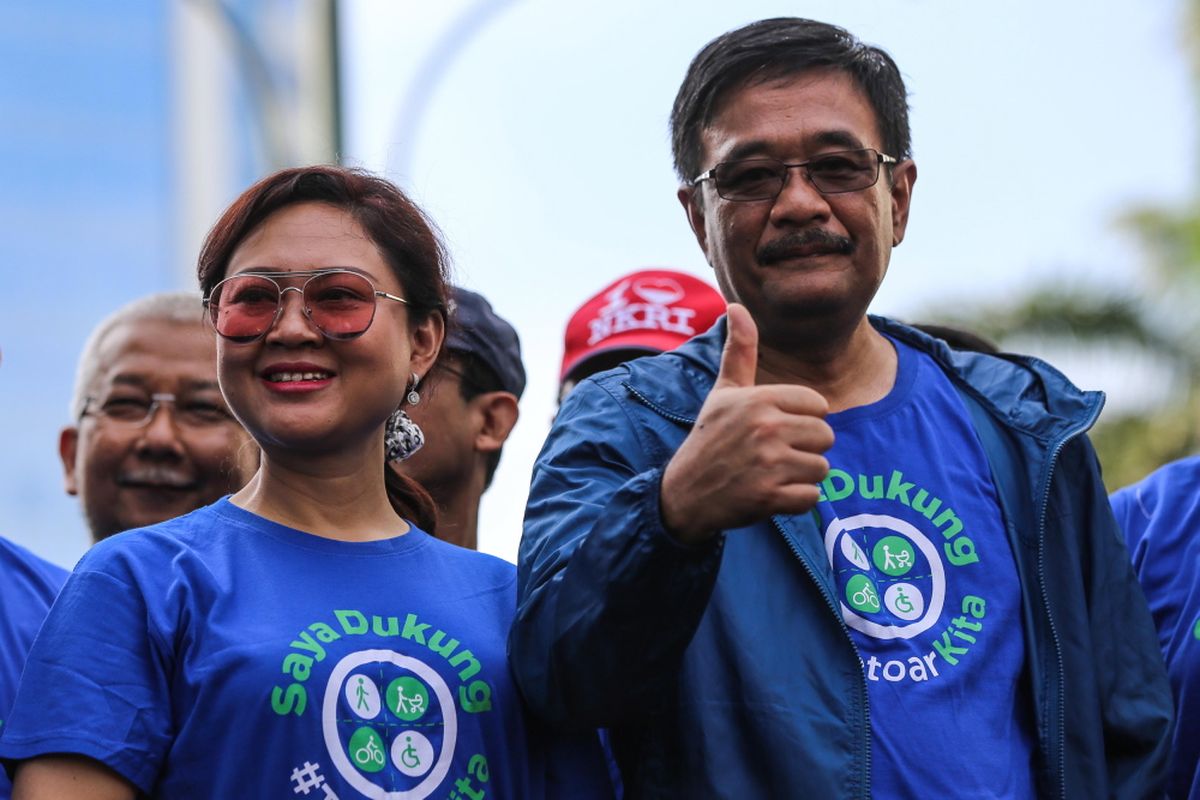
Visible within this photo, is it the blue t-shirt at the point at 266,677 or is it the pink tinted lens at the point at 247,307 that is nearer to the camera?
the blue t-shirt at the point at 266,677

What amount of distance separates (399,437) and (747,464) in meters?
1.18

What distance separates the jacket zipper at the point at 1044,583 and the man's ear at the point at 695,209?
762mm

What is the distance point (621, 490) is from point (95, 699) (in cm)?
86

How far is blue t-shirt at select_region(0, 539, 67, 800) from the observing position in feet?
11.9

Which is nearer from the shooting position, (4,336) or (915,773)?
(915,773)

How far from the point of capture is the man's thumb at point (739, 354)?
290cm

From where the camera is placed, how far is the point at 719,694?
3037 mm

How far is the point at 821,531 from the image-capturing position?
3238 mm

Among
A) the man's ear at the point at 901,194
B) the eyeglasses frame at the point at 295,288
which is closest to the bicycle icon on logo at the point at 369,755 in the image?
the eyeglasses frame at the point at 295,288

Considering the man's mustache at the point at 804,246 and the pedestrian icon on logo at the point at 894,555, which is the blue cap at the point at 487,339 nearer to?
the man's mustache at the point at 804,246

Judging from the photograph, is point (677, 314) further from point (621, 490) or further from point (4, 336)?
point (4, 336)

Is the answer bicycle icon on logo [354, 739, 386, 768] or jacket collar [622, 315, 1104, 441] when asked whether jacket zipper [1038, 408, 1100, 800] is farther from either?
bicycle icon on logo [354, 739, 386, 768]

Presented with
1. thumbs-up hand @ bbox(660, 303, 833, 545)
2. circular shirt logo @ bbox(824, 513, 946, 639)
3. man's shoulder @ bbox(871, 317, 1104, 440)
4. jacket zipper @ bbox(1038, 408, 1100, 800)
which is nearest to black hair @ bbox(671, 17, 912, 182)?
man's shoulder @ bbox(871, 317, 1104, 440)

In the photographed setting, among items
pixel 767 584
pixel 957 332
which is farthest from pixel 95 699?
pixel 957 332
